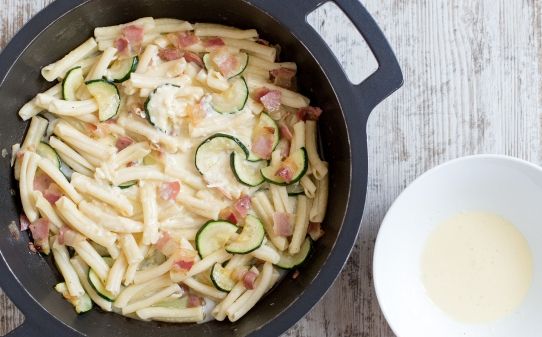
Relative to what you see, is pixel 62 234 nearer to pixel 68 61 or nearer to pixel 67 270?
pixel 67 270

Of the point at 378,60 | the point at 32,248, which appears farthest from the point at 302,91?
the point at 32,248

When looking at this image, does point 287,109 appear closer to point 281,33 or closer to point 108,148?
point 281,33

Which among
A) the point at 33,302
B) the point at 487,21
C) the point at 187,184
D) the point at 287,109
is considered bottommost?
the point at 33,302

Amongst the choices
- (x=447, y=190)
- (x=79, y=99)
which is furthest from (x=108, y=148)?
(x=447, y=190)

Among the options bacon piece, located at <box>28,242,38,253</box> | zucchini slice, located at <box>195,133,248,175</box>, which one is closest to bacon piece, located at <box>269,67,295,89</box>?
zucchini slice, located at <box>195,133,248,175</box>

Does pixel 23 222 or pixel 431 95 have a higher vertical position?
pixel 431 95

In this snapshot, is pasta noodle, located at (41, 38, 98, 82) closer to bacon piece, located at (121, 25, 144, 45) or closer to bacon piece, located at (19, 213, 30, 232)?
bacon piece, located at (121, 25, 144, 45)

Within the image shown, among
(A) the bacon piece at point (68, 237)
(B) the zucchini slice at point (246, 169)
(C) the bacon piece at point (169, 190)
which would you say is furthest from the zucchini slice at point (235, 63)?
(A) the bacon piece at point (68, 237)
